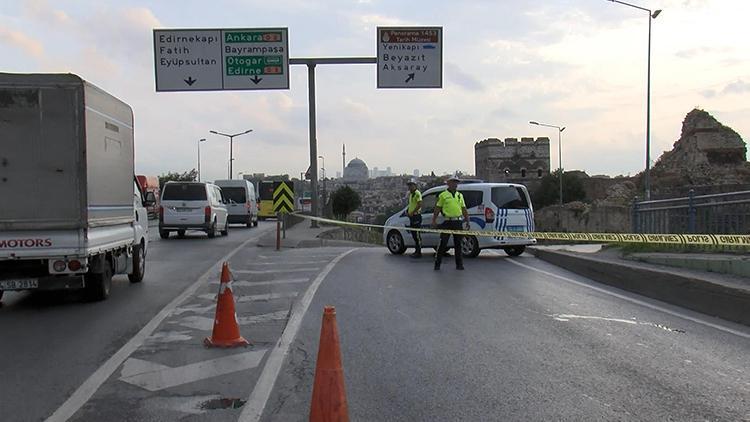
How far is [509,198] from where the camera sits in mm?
16891

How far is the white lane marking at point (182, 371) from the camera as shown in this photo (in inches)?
233

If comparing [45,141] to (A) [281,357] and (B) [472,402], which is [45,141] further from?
(B) [472,402]

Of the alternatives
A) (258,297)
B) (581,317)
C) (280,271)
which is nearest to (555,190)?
(280,271)

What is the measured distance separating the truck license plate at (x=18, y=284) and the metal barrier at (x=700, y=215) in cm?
1154

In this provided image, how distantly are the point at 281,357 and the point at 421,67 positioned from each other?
19.8 meters

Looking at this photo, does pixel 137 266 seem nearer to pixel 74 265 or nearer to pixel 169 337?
pixel 74 265

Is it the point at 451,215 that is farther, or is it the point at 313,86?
the point at 313,86

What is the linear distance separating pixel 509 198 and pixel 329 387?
42.5 feet

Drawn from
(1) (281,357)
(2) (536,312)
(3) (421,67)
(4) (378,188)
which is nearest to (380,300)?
(2) (536,312)

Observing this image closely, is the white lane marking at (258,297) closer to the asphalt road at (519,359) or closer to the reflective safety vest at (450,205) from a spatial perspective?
the asphalt road at (519,359)

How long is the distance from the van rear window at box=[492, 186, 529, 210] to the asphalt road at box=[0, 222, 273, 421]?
283 inches

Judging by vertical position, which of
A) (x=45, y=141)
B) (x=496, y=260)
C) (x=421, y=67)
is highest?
(x=421, y=67)

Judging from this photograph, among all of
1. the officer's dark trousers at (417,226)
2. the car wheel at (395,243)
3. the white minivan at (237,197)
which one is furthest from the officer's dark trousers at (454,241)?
the white minivan at (237,197)

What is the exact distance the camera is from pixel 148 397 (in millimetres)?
5496
